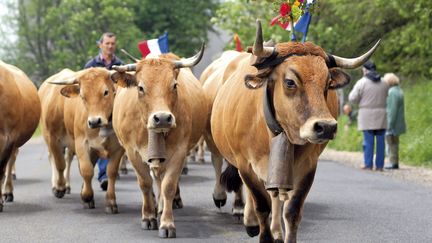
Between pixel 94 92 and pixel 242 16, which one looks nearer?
pixel 94 92

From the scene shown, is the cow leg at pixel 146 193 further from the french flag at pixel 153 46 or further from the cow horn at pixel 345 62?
the cow horn at pixel 345 62

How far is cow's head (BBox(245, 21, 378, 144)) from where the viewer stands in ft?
26.6

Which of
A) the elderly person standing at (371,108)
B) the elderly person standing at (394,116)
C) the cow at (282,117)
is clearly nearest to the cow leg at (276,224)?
the cow at (282,117)

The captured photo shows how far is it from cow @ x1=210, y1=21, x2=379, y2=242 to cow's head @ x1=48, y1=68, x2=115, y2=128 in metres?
3.54

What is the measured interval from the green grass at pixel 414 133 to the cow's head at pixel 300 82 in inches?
476

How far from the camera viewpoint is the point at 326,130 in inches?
313

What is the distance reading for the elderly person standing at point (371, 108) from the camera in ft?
65.6

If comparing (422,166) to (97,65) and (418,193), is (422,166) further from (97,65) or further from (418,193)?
(97,65)

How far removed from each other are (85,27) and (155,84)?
1505 inches

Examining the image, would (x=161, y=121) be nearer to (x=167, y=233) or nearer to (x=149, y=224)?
(x=167, y=233)

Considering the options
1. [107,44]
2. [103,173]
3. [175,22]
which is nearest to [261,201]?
[107,44]

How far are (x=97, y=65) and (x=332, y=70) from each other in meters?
6.98

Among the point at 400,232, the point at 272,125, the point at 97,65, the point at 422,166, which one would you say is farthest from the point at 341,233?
the point at 422,166

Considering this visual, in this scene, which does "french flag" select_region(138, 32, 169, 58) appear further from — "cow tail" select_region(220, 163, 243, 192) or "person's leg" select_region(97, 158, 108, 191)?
"cow tail" select_region(220, 163, 243, 192)
